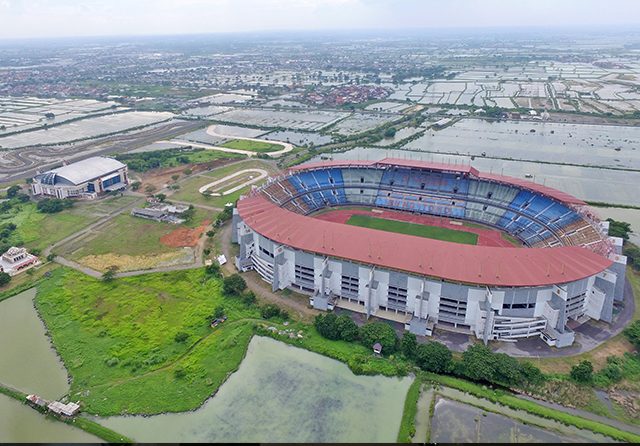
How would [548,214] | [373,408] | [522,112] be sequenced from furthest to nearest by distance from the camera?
1. [522,112]
2. [548,214]
3. [373,408]

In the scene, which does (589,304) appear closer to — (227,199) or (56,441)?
(56,441)

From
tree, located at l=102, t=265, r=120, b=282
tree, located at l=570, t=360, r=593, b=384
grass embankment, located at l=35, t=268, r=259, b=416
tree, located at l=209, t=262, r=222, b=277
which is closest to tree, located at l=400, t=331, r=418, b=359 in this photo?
tree, located at l=570, t=360, r=593, b=384

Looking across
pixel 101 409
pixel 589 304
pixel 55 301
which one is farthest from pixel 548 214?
pixel 55 301

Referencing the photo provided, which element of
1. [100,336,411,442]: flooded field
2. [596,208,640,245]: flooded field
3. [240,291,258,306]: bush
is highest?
[596,208,640,245]: flooded field

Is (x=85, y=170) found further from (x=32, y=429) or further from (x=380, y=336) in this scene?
(x=380, y=336)

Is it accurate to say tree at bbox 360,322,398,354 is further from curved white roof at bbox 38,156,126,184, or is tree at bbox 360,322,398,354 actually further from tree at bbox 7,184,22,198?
tree at bbox 7,184,22,198

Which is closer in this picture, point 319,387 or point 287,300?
point 319,387

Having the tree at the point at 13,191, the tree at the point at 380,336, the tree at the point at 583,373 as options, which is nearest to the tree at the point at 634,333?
the tree at the point at 583,373
